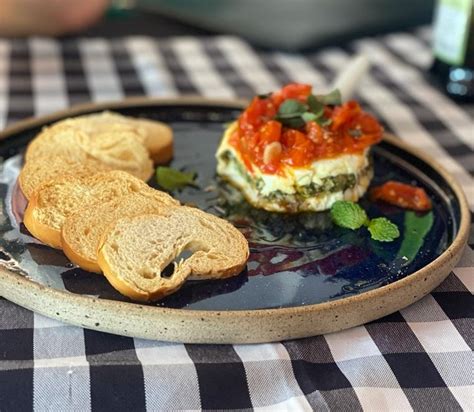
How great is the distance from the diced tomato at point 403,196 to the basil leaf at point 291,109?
0.30m

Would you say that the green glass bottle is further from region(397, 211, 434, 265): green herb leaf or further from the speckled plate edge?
the speckled plate edge

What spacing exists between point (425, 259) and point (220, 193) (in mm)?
567

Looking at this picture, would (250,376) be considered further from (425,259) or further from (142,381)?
(425,259)

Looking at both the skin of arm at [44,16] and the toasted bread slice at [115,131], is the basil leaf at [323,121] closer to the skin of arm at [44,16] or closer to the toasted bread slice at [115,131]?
the toasted bread slice at [115,131]

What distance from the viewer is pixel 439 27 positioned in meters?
2.92

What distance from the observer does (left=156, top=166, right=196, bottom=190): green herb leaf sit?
1997mm

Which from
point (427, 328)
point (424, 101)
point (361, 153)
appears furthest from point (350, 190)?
point (424, 101)

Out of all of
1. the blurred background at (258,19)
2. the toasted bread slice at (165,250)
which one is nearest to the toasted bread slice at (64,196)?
the toasted bread slice at (165,250)

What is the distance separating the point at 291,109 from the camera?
1963 mm

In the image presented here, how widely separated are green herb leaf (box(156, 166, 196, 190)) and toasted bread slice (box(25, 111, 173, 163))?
12cm

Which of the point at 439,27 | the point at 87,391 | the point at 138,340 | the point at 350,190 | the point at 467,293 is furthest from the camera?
the point at 439,27

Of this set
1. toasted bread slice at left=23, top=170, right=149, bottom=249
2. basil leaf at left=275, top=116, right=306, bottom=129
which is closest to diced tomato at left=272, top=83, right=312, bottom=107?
basil leaf at left=275, top=116, right=306, bottom=129

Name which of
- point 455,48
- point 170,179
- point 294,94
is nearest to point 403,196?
point 294,94

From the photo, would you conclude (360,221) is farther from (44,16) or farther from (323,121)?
(44,16)
